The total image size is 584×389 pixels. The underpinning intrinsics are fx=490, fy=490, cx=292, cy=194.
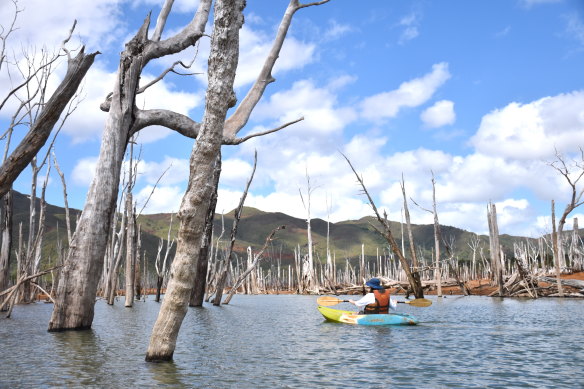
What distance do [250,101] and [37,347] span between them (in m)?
7.25

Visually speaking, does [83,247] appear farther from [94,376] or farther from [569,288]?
[569,288]

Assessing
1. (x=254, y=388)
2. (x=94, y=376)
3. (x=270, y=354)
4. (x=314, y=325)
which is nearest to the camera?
(x=254, y=388)

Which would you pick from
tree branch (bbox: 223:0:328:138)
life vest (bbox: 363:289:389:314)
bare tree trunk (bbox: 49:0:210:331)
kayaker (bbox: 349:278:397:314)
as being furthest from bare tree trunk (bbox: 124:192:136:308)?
tree branch (bbox: 223:0:328:138)

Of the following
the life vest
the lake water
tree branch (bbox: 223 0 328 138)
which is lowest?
the lake water

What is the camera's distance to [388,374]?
25.3 ft

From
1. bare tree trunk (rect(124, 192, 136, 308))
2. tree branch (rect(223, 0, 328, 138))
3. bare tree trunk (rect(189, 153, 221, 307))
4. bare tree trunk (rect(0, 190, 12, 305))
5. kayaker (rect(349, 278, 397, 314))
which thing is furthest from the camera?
bare tree trunk (rect(124, 192, 136, 308))

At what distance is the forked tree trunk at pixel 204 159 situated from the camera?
7.40m

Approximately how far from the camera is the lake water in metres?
7.13

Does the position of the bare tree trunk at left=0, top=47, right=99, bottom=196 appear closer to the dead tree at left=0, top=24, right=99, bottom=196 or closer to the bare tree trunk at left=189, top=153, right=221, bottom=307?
the dead tree at left=0, top=24, right=99, bottom=196

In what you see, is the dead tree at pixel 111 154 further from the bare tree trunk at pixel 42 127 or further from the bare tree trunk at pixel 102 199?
the bare tree trunk at pixel 42 127

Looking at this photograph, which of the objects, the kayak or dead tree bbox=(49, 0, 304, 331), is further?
the kayak

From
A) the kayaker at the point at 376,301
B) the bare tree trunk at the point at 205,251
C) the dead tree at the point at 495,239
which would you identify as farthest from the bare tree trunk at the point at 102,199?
the dead tree at the point at 495,239

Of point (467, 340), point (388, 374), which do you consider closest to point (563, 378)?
point (388, 374)

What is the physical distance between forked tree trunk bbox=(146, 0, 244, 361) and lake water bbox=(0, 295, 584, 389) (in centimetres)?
113
